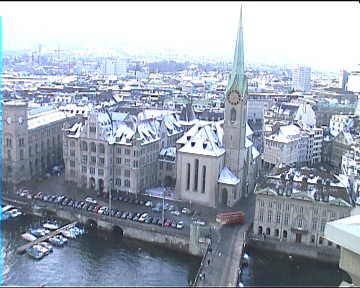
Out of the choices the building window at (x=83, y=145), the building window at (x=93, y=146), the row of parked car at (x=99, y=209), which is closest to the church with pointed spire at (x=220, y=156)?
the row of parked car at (x=99, y=209)

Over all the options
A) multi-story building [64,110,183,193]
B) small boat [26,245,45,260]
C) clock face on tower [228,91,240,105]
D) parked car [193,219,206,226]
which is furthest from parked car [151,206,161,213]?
clock face on tower [228,91,240,105]

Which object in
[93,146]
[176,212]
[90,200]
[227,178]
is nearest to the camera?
[176,212]

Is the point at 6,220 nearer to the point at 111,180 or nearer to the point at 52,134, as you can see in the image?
the point at 111,180

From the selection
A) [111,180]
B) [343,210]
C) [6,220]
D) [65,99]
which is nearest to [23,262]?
[6,220]

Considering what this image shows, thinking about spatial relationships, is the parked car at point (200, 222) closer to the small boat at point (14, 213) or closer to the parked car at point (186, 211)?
the parked car at point (186, 211)

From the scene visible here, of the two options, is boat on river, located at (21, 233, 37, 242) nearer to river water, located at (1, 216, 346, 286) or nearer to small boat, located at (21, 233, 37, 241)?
small boat, located at (21, 233, 37, 241)

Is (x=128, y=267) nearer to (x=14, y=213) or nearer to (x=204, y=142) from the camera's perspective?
(x=14, y=213)

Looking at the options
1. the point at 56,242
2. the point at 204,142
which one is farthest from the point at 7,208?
the point at 204,142
